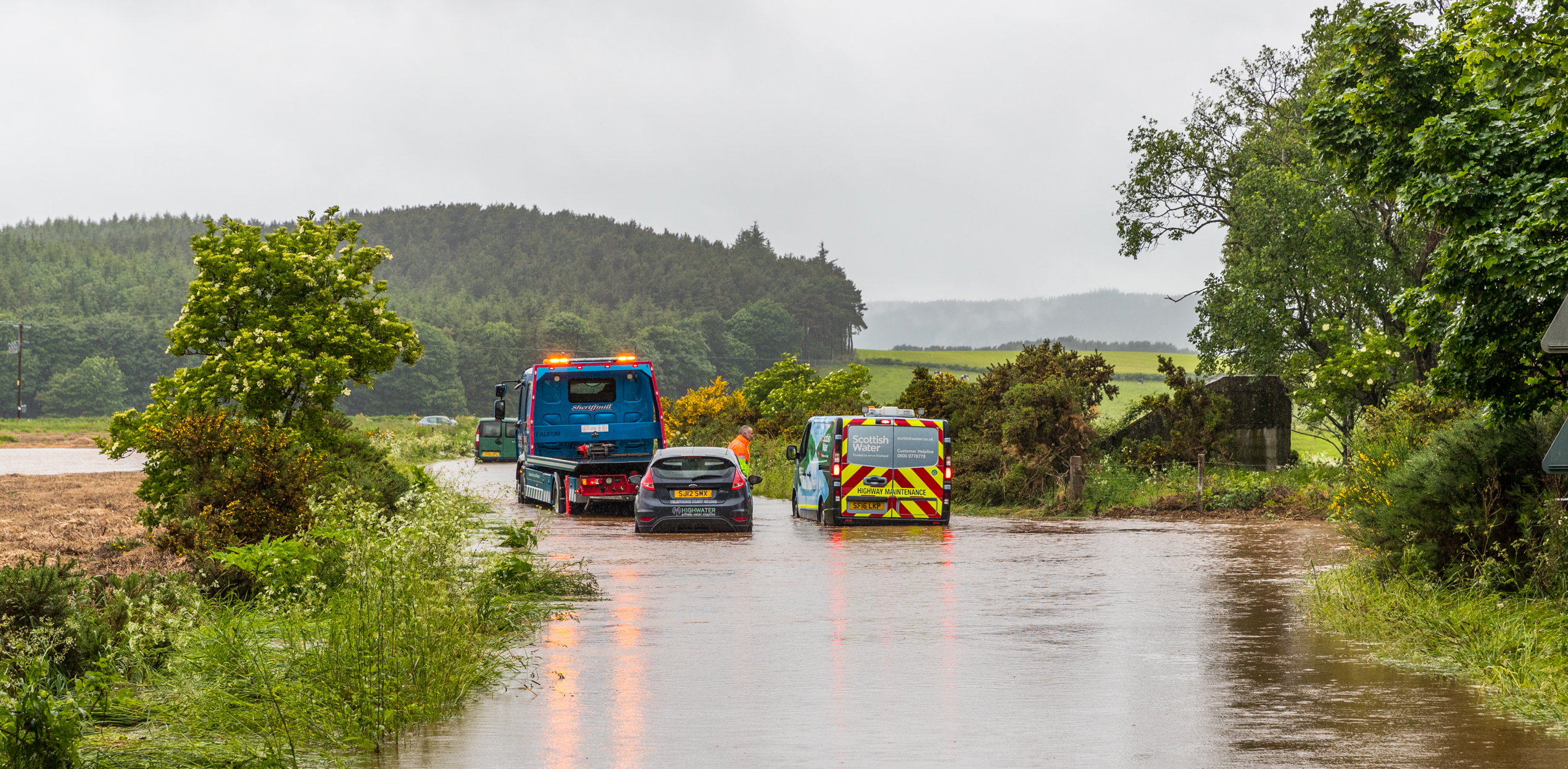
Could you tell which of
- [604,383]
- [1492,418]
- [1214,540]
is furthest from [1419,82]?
[604,383]

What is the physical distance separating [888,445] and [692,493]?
3594 mm

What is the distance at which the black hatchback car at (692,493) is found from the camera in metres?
21.9

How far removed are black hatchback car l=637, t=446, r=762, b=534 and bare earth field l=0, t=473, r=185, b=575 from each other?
730cm

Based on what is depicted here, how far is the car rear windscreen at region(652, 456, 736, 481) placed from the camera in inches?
867

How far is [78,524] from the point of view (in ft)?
63.9

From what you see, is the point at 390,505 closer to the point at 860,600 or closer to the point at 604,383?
the point at 860,600

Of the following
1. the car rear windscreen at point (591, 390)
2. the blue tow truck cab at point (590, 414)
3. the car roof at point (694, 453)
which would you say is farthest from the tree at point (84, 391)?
the car roof at point (694, 453)

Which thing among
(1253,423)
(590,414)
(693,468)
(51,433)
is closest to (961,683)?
(693,468)

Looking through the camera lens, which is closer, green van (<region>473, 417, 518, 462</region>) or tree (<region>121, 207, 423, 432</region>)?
tree (<region>121, 207, 423, 432</region>)

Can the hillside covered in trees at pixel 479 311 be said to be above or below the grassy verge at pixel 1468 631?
above

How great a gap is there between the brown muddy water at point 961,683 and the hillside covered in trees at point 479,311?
4447 inches

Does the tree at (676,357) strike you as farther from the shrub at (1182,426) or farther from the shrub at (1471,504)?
the shrub at (1471,504)

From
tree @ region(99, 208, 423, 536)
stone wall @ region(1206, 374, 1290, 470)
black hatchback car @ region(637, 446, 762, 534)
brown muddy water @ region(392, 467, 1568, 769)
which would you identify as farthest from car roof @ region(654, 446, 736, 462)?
stone wall @ region(1206, 374, 1290, 470)

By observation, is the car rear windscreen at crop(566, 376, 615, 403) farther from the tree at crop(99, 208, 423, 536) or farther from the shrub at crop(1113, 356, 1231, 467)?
the shrub at crop(1113, 356, 1231, 467)
